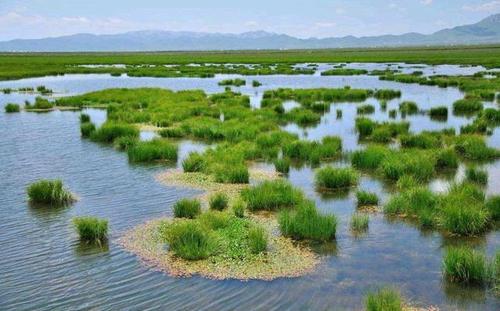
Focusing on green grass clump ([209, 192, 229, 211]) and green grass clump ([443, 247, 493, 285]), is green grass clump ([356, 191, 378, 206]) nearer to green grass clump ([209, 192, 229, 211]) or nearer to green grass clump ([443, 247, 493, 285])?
green grass clump ([209, 192, 229, 211])

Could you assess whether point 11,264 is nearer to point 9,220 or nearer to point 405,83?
point 9,220

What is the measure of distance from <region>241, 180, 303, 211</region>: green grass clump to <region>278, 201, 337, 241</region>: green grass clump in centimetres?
181

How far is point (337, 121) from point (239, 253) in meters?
22.7

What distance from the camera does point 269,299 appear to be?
10047mm

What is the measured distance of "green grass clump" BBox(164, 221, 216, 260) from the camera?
11.8 meters

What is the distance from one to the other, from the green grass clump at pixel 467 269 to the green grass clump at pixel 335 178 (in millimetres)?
7135

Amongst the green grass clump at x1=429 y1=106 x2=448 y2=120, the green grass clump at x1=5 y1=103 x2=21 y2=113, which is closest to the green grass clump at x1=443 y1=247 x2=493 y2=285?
the green grass clump at x1=429 y1=106 x2=448 y2=120

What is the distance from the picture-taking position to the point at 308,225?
13.1 metres

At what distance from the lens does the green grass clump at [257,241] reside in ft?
40.0

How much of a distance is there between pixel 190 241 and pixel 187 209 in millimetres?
2675

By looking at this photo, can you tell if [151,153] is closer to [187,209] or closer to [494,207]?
[187,209]

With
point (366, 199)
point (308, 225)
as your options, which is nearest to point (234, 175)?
point (366, 199)

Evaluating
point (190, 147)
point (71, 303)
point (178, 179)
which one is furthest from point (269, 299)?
point (190, 147)

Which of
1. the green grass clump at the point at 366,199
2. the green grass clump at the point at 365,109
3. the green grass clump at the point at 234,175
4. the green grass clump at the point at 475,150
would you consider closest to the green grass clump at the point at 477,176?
the green grass clump at the point at 475,150
